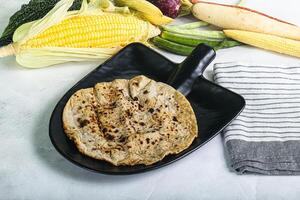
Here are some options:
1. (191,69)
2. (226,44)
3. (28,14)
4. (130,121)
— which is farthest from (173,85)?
(28,14)

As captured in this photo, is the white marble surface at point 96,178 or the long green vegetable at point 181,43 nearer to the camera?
the white marble surface at point 96,178

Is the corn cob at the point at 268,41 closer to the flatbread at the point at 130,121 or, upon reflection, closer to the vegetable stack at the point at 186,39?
the vegetable stack at the point at 186,39

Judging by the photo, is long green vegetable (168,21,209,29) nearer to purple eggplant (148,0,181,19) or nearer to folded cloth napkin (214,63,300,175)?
purple eggplant (148,0,181,19)

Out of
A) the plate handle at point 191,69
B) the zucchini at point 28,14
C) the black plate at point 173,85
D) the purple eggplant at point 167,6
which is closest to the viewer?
the black plate at point 173,85

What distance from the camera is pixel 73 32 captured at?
120cm

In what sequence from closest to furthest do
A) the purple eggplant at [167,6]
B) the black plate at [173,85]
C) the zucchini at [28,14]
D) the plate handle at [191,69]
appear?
the black plate at [173,85] < the plate handle at [191,69] < the zucchini at [28,14] < the purple eggplant at [167,6]

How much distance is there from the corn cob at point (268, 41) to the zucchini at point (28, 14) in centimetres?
43

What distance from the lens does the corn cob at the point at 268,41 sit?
1.25 meters

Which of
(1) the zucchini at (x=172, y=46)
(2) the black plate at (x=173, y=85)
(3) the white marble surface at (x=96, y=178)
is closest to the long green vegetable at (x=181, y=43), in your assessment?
(1) the zucchini at (x=172, y=46)

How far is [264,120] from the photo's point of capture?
102 cm

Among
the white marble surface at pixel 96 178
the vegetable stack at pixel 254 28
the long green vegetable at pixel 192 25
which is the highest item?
the vegetable stack at pixel 254 28

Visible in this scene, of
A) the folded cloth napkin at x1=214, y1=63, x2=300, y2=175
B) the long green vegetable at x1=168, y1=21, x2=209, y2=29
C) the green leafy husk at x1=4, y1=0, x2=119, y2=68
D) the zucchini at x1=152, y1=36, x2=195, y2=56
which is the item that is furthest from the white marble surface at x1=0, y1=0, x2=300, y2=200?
the long green vegetable at x1=168, y1=21, x2=209, y2=29

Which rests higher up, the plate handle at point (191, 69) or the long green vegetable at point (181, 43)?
Answer: the plate handle at point (191, 69)

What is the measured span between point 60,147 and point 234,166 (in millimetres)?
332
